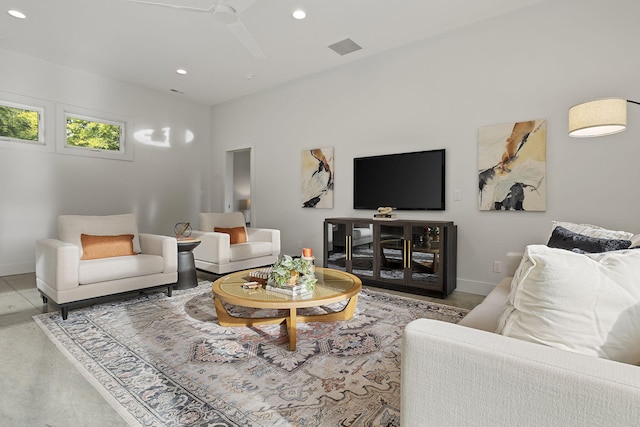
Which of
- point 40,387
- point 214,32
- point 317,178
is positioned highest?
point 214,32

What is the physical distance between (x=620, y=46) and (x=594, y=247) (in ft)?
7.26

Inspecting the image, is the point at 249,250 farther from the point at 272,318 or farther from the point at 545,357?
the point at 545,357

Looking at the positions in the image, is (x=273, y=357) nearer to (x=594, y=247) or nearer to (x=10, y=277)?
(x=594, y=247)

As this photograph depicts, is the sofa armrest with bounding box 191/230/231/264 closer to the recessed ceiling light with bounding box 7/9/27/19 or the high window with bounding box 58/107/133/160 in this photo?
the high window with bounding box 58/107/133/160

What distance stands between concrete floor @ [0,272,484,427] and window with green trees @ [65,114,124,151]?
3086 mm

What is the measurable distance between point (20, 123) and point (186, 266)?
3189 millimetres

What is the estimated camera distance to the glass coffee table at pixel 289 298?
2.13 metres

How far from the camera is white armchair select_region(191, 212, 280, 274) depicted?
12.7ft

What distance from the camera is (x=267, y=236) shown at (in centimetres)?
457

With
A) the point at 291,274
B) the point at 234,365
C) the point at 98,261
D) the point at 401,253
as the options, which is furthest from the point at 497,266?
the point at 98,261

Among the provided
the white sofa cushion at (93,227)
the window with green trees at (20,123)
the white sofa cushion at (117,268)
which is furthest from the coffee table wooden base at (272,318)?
the window with green trees at (20,123)

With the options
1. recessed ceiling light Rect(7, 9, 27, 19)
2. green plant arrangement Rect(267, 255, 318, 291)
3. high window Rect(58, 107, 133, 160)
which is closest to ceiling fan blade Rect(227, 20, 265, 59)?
green plant arrangement Rect(267, 255, 318, 291)

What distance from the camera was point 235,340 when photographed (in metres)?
2.28

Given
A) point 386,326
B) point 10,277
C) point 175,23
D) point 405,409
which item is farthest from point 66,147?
point 405,409
